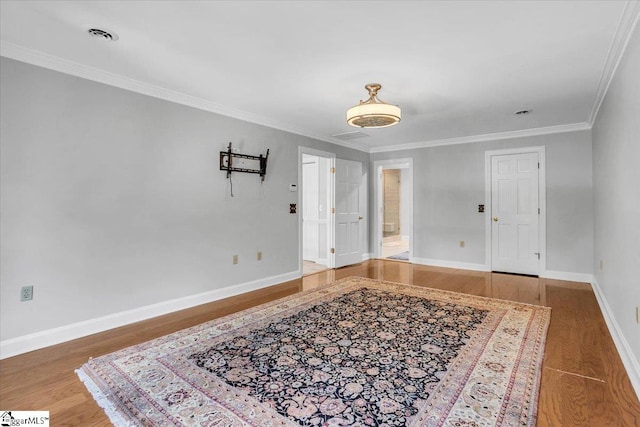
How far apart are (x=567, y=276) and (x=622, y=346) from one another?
2873mm

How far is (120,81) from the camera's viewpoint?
10.2 ft

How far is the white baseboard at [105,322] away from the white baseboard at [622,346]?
3.72 m

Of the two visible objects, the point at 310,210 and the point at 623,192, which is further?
the point at 310,210

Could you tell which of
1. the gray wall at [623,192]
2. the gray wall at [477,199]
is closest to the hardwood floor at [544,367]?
the gray wall at [623,192]

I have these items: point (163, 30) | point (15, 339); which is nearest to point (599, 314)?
point (163, 30)

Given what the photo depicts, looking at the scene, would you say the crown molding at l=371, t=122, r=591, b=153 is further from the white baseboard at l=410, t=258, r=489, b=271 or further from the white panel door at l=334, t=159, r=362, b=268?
the white baseboard at l=410, t=258, r=489, b=271

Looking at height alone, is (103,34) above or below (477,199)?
above

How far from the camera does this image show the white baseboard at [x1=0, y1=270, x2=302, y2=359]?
8.35 feet

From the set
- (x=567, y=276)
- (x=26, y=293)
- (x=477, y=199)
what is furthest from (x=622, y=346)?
(x=26, y=293)

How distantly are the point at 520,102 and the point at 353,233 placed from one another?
350 cm

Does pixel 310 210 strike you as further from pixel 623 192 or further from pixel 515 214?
pixel 623 192

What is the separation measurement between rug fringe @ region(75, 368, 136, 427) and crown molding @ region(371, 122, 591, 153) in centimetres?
584

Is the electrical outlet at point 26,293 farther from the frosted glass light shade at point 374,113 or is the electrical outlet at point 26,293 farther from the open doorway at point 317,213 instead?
the open doorway at point 317,213

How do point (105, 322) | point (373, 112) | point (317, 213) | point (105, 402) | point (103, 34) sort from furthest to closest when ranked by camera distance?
point (317, 213) < point (373, 112) < point (105, 322) < point (103, 34) < point (105, 402)
